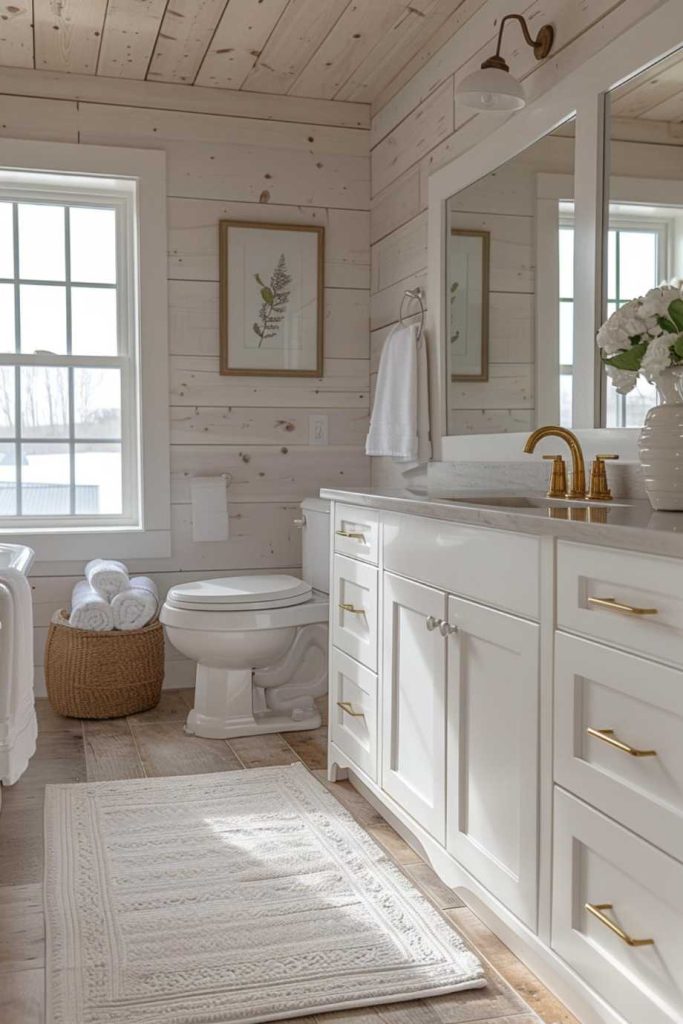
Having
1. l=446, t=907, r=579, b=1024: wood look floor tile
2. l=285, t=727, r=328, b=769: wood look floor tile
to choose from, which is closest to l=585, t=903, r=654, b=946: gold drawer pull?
l=446, t=907, r=579, b=1024: wood look floor tile

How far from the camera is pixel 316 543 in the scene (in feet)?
11.7

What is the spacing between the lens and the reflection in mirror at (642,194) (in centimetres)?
201

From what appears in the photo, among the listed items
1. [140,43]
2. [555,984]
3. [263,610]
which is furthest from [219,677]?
[140,43]

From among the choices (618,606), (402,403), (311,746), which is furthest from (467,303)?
(618,606)

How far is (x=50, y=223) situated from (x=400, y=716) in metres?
2.50

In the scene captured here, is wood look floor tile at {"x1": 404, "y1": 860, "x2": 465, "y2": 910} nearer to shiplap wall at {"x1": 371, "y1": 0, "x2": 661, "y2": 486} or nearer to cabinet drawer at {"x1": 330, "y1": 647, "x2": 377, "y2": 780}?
cabinet drawer at {"x1": 330, "y1": 647, "x2": 377, "y2": 780}

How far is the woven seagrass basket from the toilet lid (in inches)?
12.6

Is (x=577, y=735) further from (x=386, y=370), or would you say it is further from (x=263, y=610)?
(x=386, y=370)

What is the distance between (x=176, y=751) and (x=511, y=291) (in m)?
1.71

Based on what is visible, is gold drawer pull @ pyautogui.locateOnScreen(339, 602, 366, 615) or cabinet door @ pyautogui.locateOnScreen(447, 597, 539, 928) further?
gold drawer pull @ pyautogui.locateOnScreen(339, 602, 366, 615)

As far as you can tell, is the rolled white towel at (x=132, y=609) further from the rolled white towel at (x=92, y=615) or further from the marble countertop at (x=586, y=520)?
the marble countertop at (x=586, y=520)

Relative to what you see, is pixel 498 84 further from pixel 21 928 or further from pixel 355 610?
pixel 21 928

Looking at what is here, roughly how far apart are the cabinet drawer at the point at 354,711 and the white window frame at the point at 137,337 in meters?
1.28

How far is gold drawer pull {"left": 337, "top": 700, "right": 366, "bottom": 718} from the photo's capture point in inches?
102
